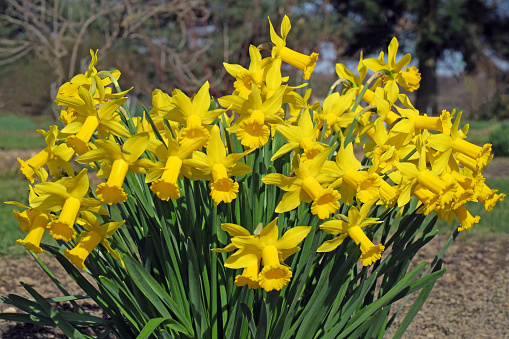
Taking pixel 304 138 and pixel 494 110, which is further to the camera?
pixel 494 110

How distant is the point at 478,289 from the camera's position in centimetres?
287

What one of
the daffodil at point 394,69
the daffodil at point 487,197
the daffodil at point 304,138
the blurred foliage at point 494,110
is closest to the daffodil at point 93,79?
the daffodil at point 304,138

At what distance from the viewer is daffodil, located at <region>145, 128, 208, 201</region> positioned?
3.43 feet

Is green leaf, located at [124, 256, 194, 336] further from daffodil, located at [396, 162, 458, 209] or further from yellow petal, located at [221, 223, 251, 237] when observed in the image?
daffodil, located at [396, 162, 458, 209]

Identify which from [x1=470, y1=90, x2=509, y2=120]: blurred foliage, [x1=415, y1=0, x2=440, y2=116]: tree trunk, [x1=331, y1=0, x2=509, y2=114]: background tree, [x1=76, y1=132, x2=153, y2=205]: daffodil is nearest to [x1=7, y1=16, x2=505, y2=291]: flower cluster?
[x1=76, y1=132, x2=153, y2=205]: daffodil

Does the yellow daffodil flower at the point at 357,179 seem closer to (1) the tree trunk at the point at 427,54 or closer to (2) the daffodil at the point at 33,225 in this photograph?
(2) the daffodil at the point at 33,225

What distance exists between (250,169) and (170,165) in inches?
6.7

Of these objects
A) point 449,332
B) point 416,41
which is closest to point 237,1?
point 416,41

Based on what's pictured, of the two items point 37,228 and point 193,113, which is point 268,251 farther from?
point 37,228

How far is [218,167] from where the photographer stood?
110cm

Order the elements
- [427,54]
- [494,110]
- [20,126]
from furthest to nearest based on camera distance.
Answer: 1. [427,54]
2. [494,110]
3. [20,126]

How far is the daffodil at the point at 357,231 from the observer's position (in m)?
1.12

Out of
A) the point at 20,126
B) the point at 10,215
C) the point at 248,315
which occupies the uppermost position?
the point at 248,315

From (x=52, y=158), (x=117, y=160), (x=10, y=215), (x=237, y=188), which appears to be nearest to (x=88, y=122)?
(x=117, y=160)
